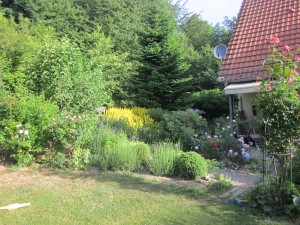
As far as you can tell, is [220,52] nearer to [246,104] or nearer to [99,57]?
[246,104]

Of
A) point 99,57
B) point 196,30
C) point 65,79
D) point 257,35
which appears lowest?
point 65,79

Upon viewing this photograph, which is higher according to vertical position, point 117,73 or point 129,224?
point 117,73

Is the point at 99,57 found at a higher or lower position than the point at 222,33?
lower

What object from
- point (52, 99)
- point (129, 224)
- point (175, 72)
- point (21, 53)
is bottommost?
point (129, 224)

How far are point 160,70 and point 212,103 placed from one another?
3844 mm

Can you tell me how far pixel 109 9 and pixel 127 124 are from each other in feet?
62.3


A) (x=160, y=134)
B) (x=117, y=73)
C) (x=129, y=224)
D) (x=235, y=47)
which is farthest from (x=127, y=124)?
(x=117, y=73)

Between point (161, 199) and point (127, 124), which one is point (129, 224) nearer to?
point (161, 199)

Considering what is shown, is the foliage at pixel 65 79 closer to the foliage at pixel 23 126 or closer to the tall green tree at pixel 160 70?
the foliage at pixel 23 126

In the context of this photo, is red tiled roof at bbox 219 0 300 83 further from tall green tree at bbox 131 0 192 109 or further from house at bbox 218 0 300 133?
tall green tree at bbox 131 0 192 109

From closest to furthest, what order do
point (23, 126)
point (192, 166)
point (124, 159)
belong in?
point (192, 166), point (124, 159), point (23, 126)

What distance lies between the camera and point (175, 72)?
600 inches

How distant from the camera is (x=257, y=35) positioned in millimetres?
10352

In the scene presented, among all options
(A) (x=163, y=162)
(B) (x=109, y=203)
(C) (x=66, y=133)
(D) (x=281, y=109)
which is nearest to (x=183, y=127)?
(A) (x=163, y=162)
